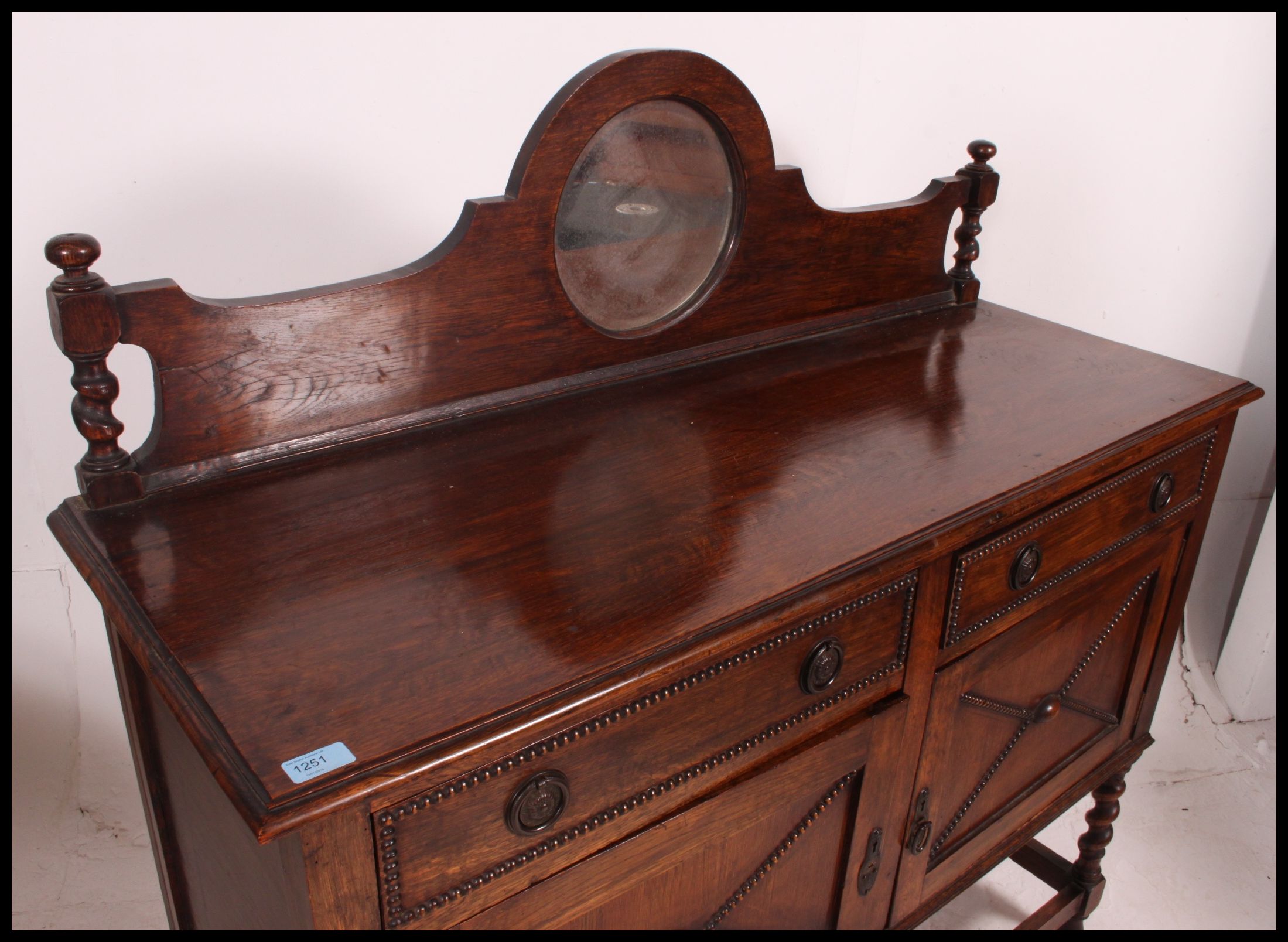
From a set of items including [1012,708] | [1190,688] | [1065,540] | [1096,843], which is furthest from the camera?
[1190,688]

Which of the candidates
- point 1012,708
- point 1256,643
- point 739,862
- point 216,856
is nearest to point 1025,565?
point 1012,708

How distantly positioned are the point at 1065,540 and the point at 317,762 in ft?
3.45

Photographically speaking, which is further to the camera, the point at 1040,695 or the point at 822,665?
the point at 1040,695

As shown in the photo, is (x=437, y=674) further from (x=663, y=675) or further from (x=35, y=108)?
(x=35, y=108)

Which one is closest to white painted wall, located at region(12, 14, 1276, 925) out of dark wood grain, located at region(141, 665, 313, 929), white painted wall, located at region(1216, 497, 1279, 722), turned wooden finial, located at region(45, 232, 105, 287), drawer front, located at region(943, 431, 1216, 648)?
white painted wall, located at region(1216, 497, 1279, 722)

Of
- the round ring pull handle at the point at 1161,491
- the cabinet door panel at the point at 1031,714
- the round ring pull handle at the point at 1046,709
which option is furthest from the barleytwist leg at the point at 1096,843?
the round ring pull handle at the point at 1161,491

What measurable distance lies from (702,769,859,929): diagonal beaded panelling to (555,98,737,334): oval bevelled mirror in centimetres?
67

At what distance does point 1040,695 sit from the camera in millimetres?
1706

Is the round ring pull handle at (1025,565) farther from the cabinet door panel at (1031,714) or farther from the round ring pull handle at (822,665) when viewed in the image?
the round ring pull handle at (822,665)

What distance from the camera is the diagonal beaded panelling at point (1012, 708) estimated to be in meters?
1.59

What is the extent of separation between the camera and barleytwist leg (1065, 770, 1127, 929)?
83.3 inches

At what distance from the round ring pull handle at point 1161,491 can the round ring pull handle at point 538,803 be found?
1.05m

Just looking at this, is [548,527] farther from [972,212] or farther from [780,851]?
[972,212]

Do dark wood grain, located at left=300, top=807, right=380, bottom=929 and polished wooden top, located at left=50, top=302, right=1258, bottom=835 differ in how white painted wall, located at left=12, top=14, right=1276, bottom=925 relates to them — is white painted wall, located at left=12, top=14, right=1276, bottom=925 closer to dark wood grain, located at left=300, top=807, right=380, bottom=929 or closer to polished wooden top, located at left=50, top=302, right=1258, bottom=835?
polished wooden top, located at left=50, top=302, right=1258, bottom=835
